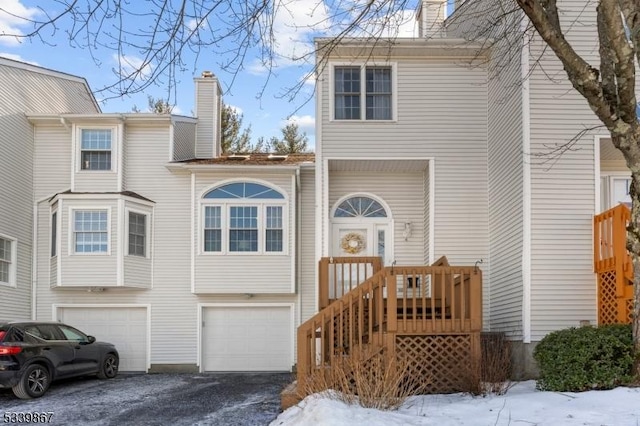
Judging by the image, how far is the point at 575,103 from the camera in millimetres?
10875

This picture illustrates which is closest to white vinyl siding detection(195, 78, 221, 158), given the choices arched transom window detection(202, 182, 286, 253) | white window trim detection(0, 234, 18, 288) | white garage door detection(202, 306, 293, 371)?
arched transom window detection(202, 182, 286, 253)

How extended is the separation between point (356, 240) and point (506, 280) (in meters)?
3.53

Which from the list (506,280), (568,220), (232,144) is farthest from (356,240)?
(232,144)

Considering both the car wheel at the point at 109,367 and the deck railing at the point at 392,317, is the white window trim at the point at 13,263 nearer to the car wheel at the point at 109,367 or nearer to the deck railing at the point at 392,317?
the car wheel at the point at 109,367

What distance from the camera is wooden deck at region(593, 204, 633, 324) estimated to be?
9375 millimetres

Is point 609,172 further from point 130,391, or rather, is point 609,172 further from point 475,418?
point 130,391

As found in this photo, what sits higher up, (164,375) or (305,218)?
(305,218)

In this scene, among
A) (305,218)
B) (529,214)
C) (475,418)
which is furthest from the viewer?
(305,218)

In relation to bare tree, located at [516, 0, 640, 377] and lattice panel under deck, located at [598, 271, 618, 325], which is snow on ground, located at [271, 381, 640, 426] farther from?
lattice panel under deck, located at [598, 271, 618, 325]

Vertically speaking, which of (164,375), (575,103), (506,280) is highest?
(575,103)

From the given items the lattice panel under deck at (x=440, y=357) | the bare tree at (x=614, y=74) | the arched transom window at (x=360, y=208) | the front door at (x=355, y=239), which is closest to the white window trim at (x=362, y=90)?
the arched transom window at (x=360, y=208)

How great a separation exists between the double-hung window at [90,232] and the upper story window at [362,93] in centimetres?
603

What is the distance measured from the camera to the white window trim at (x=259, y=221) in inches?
602

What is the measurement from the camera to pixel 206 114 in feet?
57.6
